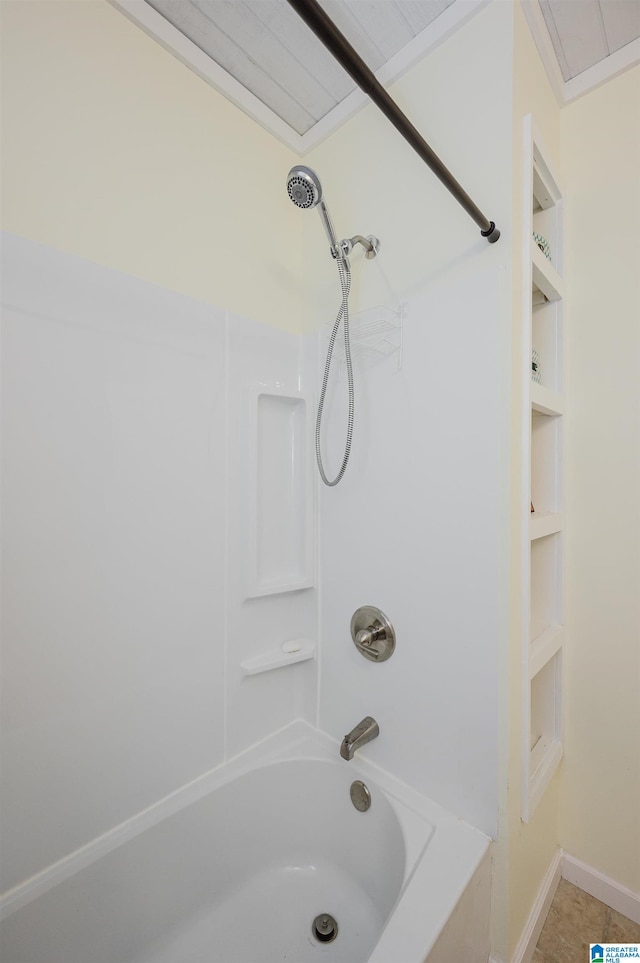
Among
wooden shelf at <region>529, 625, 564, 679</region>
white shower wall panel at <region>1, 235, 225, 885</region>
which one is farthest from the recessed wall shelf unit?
white shower wall panel at <region>1, 235, 225, 885</region>

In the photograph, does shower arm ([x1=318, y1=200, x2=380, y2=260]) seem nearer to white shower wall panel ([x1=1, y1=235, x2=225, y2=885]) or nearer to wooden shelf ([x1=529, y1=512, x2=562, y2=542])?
white shower wall panel ([x1=1, y1=235, x2=225, y2=885])

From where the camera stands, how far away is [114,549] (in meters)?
1.05

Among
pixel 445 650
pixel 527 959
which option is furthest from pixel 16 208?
pixel 527 959

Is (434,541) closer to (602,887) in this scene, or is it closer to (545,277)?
(545,277)

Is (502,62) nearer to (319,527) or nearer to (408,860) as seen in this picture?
(319,527)

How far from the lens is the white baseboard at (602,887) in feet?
3.90

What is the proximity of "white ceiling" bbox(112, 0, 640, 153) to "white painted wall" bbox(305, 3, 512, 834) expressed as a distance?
0.28 ft

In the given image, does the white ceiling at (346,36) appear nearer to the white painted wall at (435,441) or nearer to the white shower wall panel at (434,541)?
the white painted wall at (435,441)

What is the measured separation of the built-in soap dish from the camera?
133 cm

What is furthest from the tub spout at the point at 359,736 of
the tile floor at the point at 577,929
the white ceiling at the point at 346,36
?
the white ceiling at the point at 346,36

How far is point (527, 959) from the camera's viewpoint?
3.53 feet

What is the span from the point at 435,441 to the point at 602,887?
1.52 m

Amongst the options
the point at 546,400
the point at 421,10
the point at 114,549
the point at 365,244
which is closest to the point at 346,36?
the point at 421,10

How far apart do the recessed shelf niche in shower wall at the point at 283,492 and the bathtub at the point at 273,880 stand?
2.03 feet
